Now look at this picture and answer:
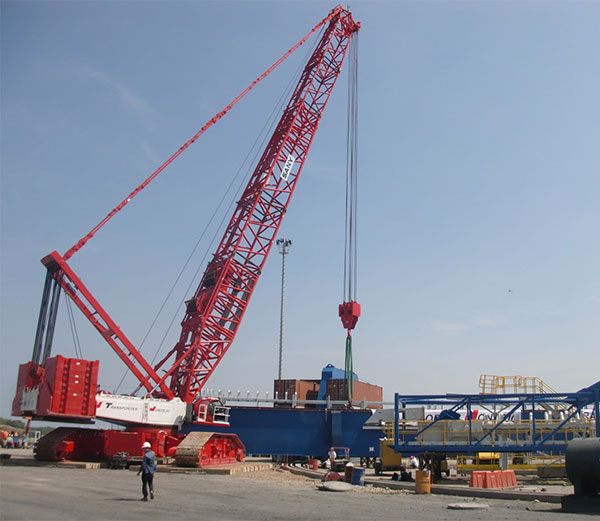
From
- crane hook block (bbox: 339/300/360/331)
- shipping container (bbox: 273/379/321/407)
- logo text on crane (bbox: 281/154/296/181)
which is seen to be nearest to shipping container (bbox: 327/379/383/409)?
shipping container (bbox: 273/379/321/407)

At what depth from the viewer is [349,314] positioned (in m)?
41.5

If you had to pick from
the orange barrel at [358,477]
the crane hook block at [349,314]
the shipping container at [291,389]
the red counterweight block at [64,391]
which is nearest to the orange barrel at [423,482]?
the orange barrel at [358,477]

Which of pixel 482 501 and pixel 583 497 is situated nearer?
pixel 583 497

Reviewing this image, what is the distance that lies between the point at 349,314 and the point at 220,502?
24773 millimetres

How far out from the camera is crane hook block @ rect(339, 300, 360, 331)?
41500mm

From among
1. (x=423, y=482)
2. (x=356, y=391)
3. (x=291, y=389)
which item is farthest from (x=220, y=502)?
(x=356, y=391)

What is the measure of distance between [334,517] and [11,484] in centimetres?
1167

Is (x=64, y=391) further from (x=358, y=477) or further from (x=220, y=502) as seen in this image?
(x=220, y=502)

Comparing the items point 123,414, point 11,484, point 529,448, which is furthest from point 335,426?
point 11,484

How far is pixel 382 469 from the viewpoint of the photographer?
3147 centimetres

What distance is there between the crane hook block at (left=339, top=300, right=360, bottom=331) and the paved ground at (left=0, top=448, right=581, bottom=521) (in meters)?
17.8

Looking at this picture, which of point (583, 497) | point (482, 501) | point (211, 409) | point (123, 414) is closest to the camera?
point (583, 497)

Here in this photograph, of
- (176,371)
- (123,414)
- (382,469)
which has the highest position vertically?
(176,371)

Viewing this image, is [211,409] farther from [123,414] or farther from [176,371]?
[123,414]
